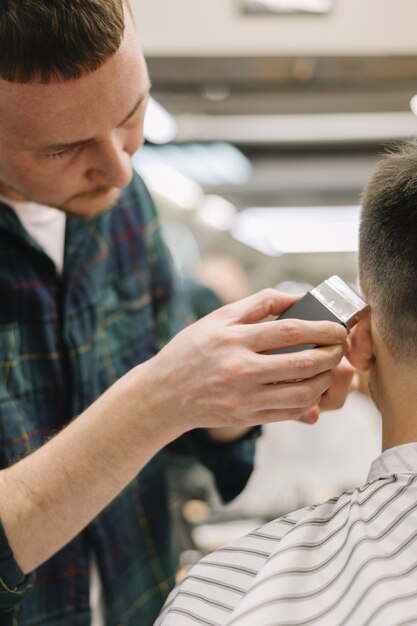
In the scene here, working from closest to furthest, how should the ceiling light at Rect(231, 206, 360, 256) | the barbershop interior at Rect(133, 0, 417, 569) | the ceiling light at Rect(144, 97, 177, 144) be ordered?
the barbershop interior at Rect(133, 0, 417, 569), the ceiling light at Rect(144, 97, 177, 144), the ceiling light at Rect(231, 206, 360, 256)

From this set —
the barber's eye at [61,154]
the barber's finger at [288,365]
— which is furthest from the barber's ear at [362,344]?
the barber's eye at [61,154]

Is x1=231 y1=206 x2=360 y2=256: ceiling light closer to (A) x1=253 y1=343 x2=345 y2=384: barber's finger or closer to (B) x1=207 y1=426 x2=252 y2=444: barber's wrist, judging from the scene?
(B) x1=207 y1=426 x2=252 y2=444: barber's wrist

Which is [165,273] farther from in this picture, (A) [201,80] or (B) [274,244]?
(B) [274,244]

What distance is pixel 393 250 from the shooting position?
1.33 m

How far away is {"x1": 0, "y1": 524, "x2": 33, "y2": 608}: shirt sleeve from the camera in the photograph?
135 cm

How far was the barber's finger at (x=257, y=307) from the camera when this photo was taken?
4.29 ft

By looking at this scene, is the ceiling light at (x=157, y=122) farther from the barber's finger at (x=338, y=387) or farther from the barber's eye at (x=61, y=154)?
the barber's finger at (x=338, y=387)

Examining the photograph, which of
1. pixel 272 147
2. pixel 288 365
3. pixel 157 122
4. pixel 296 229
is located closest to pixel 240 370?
pixel 288 365

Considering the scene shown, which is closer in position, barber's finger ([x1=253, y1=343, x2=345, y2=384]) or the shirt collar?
barber's finger ([x1=253, y1=343, x2=345, y2=384])

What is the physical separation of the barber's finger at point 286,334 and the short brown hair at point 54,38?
21.4 inches

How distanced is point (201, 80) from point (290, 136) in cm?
223

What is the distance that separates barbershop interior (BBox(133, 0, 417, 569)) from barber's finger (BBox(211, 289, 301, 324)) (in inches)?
5.6

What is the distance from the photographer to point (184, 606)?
141cm

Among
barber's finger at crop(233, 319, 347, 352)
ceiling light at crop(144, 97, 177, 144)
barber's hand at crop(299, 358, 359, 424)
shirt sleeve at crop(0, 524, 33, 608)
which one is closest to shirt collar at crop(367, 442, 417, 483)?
barber's hand at crop(299, 358, 359, 424)
